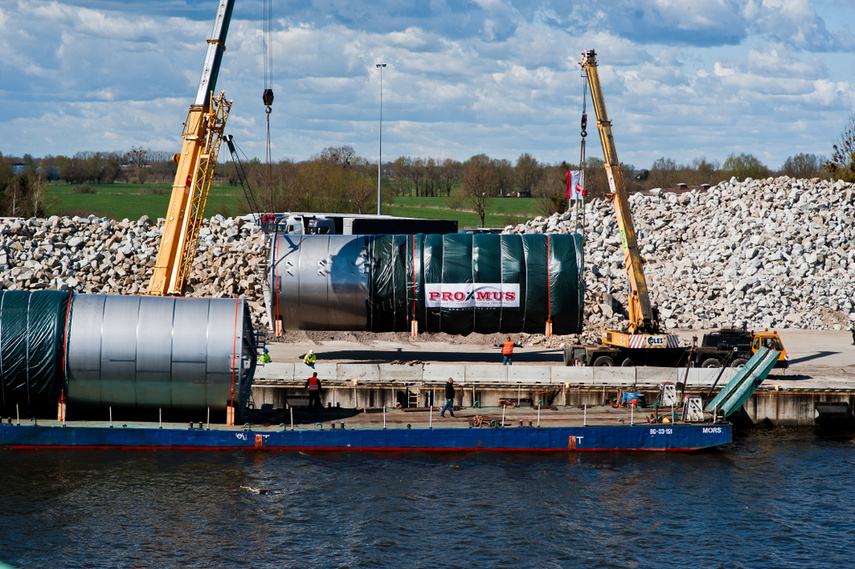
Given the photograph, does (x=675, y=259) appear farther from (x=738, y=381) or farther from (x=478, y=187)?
(x=478, y=187)

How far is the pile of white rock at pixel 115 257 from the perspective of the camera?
156 feet

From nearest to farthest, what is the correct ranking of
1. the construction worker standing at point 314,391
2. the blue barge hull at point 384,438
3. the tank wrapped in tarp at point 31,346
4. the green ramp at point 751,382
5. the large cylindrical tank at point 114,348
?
1. the tank wrapped in tarp at point 31,346
2. the large cylindrical tank at point 114,348
3. the blue barge hull at point 384,438
4. the green ramp at point 751,382
5. the construction worker standing at point 314,391

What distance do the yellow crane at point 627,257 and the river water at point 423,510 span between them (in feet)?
23.2

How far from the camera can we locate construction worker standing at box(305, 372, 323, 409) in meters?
32.2

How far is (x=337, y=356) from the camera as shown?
134ft

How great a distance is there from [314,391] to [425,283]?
665cm

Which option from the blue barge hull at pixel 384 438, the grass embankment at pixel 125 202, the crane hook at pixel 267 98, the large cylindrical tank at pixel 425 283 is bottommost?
the blue barge hull at pixel 384 438

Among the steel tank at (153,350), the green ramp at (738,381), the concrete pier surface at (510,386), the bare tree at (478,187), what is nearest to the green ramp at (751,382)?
the green ramp at (738,381)

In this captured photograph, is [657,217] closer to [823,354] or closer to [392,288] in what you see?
[823,354]

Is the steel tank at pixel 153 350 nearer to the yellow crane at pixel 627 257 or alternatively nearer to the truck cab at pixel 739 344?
the yellow crane at pixel 627 257

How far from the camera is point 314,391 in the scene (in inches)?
1291

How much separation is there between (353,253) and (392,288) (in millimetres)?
2249

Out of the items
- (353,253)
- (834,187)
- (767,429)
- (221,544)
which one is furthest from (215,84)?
(834,187)

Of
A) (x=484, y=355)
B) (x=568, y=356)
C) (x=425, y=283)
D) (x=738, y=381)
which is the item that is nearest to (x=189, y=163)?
(x=425, y=283)
